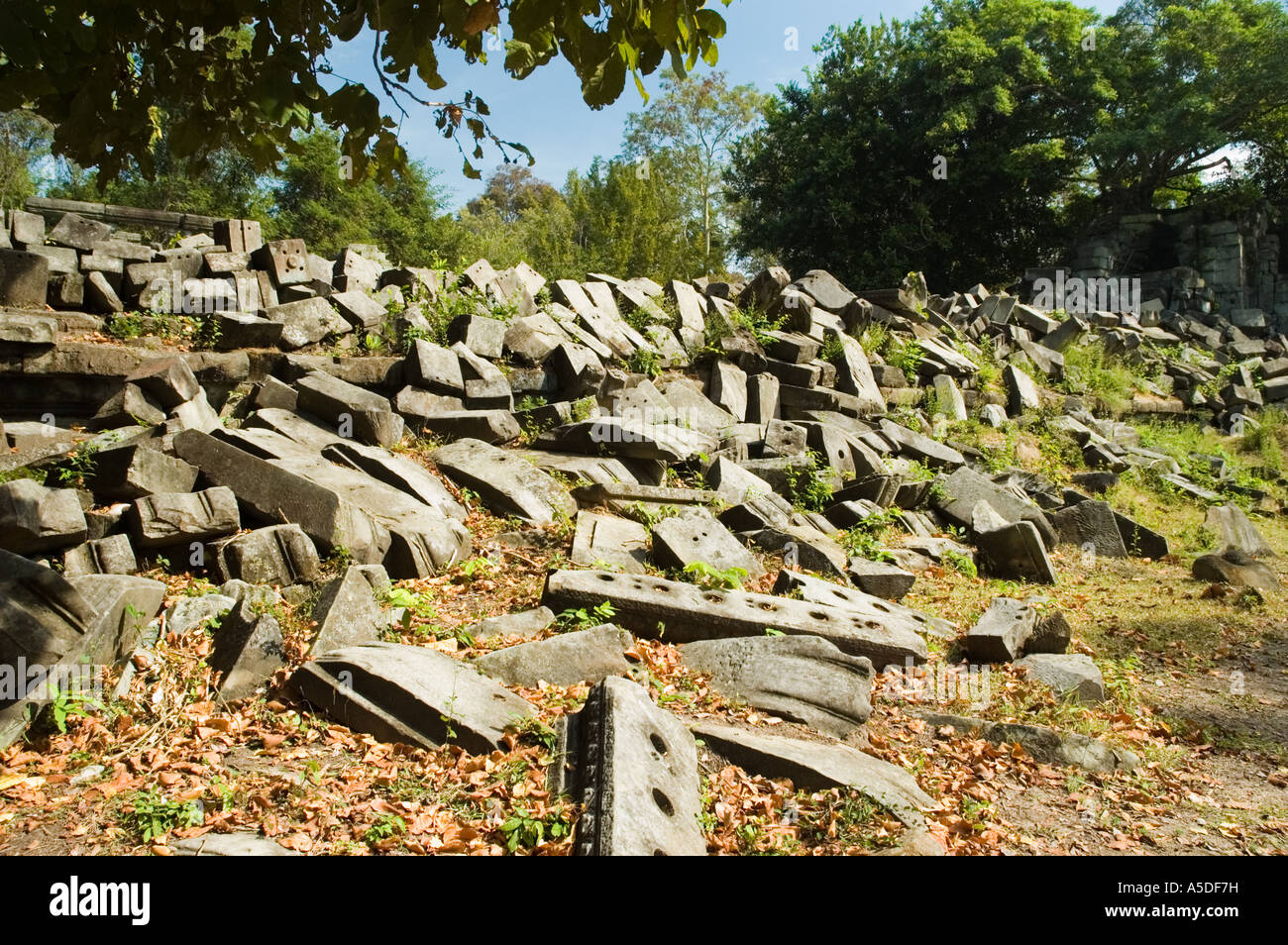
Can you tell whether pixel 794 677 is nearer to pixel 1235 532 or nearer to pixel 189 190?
pixel 1235 532

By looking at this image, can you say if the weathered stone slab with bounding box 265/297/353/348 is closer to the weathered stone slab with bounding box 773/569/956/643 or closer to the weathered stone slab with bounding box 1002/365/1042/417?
the weathered stone slab with bounding box 773/569/956/643

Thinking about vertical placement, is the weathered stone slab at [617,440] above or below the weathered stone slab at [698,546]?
above

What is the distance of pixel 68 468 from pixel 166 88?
2.34 metres

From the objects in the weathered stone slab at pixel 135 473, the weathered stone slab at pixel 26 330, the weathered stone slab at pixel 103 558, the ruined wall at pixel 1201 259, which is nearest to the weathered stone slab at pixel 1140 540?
the weathered stone slab at pixel 135 473

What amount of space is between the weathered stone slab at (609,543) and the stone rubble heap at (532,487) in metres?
0.03

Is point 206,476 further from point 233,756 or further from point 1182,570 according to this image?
point 1182,570

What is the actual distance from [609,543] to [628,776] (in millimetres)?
3013

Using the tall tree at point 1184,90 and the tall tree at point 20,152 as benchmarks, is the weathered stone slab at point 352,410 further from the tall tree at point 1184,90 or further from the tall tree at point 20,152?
the tall tree at point 1184,90

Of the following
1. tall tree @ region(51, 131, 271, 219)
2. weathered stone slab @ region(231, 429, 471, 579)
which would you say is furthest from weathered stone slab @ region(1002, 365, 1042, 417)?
tall tree @ region(51, 131, 271, 219)

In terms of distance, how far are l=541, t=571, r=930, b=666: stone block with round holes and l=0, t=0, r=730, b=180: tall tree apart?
220 cm

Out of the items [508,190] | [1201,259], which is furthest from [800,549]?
[508,190]

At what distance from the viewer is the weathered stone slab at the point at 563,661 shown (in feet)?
13.0

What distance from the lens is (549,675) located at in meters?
3.99

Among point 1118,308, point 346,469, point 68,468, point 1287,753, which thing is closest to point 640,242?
point 1118,308
